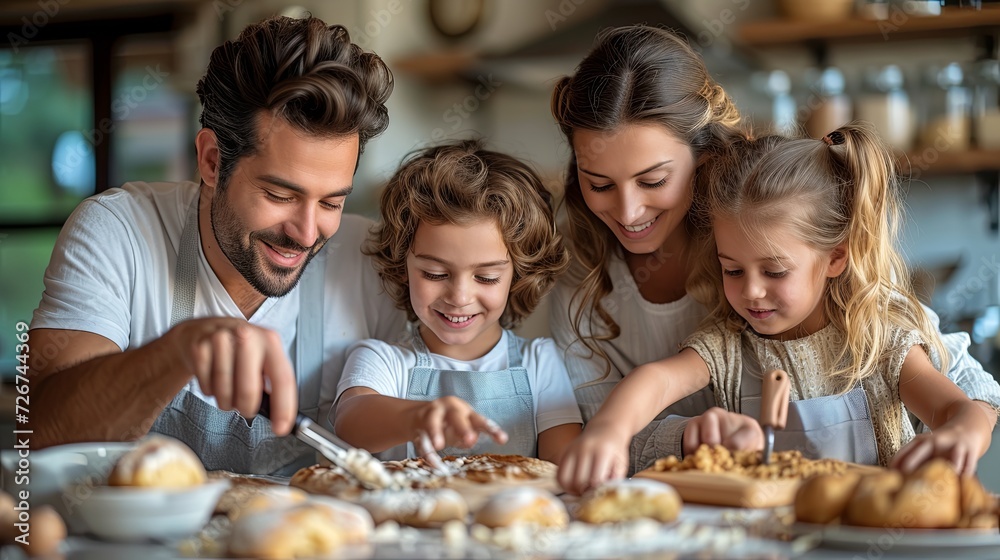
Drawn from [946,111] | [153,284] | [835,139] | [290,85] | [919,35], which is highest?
[919,35]

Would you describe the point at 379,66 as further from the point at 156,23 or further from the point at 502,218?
the point at 156,23

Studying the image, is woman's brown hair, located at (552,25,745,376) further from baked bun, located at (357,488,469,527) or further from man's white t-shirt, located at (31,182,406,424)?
baked bun, located at (357,488,469,527)

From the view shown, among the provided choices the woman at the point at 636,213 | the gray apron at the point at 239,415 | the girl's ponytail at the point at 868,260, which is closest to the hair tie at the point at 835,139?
the girl's ponytail at the point at 868,260

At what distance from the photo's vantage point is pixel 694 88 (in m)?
1.67

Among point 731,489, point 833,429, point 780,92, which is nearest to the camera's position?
point 731,489

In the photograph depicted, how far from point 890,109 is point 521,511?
2623mm

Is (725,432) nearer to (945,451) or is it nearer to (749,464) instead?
(749,464)

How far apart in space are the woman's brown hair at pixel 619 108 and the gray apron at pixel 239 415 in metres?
0.50

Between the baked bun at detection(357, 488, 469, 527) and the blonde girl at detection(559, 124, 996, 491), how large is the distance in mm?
464

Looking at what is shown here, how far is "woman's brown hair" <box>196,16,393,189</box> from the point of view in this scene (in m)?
1.54

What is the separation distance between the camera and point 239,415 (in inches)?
61.2

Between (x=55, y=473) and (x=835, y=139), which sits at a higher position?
(x=835, y=139)

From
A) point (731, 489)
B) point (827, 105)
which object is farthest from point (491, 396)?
point (827, 105)

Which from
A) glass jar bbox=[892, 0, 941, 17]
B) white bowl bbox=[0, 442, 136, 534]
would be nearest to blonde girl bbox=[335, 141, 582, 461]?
white bowl bbox=[0, 442, 136, 534]
